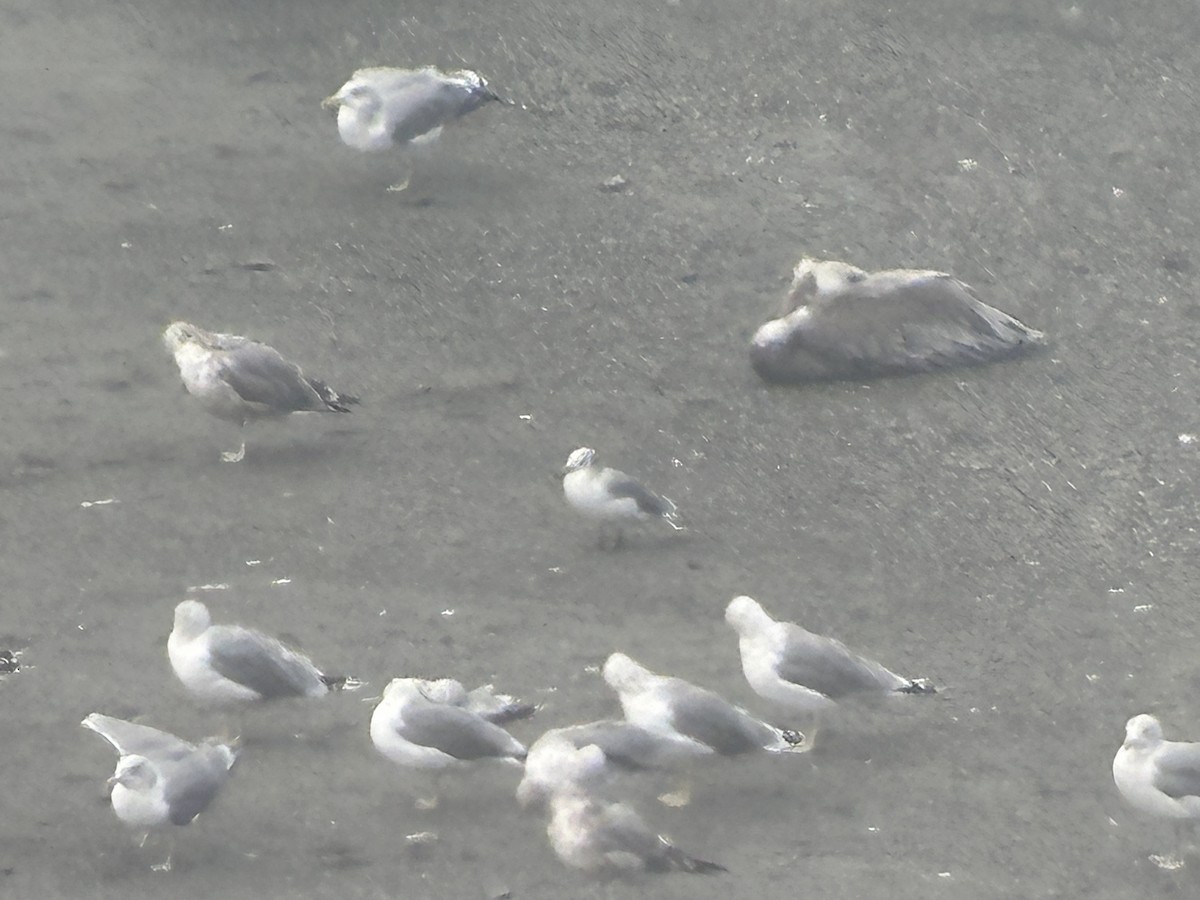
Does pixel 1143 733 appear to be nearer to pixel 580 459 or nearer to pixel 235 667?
pixel 580 459

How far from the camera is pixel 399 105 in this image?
6.96 m

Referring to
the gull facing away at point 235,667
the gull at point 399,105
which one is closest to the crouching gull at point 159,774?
the gull facing away at point 235,667

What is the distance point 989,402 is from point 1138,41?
2.82 metres

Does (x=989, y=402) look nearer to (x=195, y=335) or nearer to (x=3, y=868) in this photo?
(x=195, y=335)

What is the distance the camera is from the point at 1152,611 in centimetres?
543

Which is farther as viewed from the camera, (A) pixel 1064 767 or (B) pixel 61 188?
(B) pixel 61 188

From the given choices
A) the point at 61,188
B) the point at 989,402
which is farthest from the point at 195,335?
the point at 989,402

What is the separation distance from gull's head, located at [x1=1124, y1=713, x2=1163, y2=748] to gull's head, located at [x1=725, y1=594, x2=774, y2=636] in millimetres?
1312

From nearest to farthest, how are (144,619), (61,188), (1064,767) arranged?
1. (1064,767)
2. (144,619)
3. (61,188)

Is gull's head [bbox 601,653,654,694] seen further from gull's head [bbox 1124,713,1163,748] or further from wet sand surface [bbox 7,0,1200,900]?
gull's head [bbox 1124,713,1163,748]

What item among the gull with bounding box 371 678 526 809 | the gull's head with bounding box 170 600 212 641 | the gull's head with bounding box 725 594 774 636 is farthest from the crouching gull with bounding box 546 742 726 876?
the gull's head with bounding box 170 600 212 641

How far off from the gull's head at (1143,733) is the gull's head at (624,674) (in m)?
1.71

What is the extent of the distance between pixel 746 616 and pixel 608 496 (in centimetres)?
81

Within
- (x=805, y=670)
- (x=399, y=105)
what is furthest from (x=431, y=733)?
(x=399, y=105)
